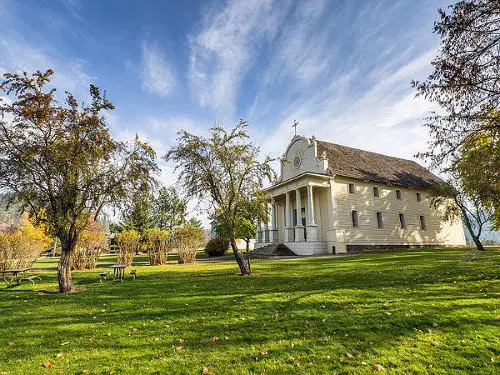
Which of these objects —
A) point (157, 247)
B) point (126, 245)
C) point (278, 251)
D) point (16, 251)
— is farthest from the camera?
point (278, 251)

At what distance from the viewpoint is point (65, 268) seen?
33.1ft

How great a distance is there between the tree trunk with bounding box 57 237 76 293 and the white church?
18.7 m

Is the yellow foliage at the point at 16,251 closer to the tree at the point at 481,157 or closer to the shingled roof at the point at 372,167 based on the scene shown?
the tree at the point at 481,157

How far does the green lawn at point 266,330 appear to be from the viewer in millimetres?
3900

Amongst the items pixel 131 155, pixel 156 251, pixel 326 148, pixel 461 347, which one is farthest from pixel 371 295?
pixel 326 148

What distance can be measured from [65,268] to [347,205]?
76.3 feet

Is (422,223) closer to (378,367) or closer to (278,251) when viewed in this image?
(278,251)

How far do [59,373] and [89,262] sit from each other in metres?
17.3

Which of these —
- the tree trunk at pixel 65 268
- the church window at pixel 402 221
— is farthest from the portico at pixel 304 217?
the tree trunk at pixel 65 268

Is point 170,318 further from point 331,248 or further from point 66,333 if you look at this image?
point 331,248

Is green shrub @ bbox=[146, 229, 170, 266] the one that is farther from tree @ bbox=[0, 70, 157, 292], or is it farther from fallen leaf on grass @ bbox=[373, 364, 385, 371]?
fallen leaf on grass @ bbox=[373, 364, 385, 371]

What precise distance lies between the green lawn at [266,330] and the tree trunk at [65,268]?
3.77ft

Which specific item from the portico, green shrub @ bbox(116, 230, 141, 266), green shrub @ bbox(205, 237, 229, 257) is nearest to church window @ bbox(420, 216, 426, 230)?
the portico

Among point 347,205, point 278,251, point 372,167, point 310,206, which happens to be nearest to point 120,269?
point 278,251
